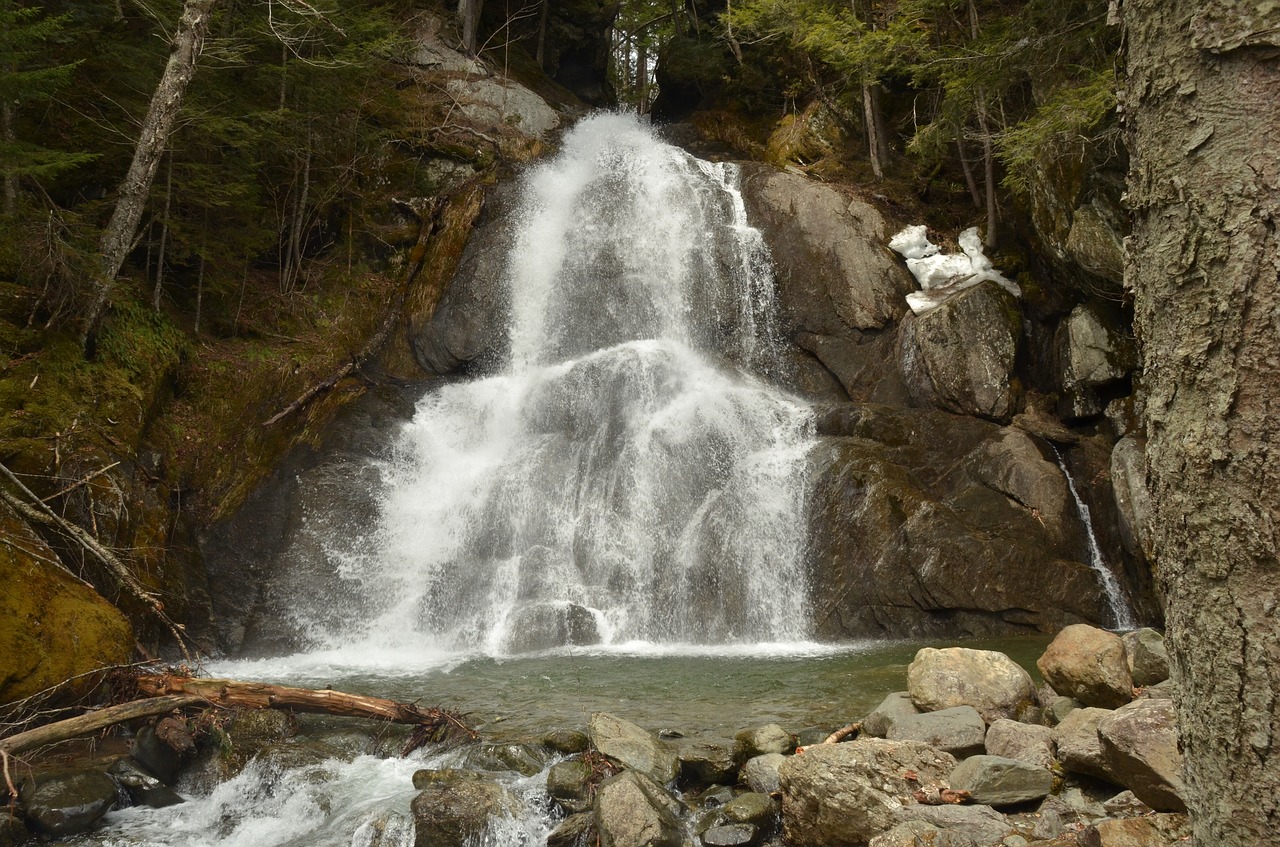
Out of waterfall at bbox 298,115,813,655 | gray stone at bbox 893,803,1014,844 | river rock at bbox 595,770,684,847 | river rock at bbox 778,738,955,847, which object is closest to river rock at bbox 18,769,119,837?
river rock at bbox 595,770,684,847

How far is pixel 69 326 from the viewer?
9.98 m

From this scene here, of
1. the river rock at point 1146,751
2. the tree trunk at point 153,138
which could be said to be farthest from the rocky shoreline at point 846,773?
the tree trunk at point 153,138

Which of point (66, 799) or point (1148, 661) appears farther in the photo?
point (66, 799)

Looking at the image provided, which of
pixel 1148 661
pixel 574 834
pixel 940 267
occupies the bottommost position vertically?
pixel 574 834

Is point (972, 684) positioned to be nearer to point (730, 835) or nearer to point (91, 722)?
point (730, 835)

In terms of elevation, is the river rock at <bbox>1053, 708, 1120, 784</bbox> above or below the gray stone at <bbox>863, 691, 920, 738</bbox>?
above

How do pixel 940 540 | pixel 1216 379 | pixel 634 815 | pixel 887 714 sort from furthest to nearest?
pixel 940 540 < pixel 887 714 < pixel 634 815 < pixel 1216 379

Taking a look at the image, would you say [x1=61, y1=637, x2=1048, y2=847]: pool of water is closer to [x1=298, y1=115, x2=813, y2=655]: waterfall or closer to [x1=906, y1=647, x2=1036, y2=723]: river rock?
[x1=298, y1=115, x2=813, y2=655]: waterfall

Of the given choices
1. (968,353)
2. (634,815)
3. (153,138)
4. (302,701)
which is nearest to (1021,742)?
(634,815)

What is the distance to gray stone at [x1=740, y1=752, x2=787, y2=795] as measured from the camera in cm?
515

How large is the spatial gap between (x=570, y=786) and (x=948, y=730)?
236 cm

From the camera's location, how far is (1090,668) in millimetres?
5305

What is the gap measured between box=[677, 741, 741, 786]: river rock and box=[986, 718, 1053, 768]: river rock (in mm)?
1594

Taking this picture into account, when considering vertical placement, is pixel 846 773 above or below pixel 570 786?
above
